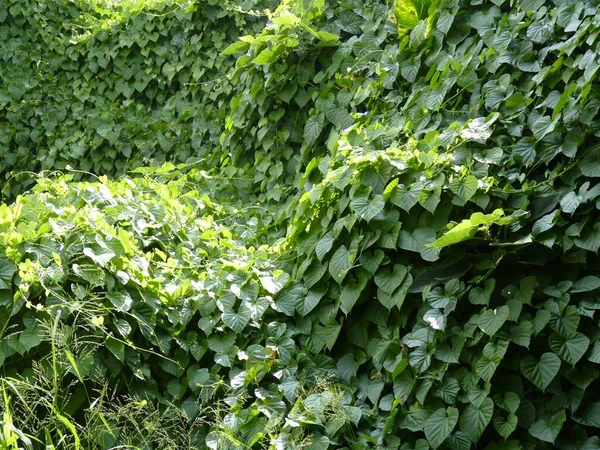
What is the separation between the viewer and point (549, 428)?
221cm

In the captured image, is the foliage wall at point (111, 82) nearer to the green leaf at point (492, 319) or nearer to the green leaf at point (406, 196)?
the green leaf at point (406, 196)

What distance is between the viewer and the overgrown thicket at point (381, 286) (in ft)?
7.47

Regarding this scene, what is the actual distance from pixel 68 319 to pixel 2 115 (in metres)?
3.71

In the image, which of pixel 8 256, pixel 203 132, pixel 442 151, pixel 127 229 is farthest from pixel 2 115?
pixel 442 151

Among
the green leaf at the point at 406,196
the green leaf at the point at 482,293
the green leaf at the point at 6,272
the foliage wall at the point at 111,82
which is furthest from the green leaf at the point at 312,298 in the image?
the foliage wall at the point at 111,82

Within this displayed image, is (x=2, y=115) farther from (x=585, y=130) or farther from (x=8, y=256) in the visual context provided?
(x=585, y=130)

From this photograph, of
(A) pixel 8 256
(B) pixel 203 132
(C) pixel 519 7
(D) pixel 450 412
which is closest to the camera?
(D) pixel 450 412

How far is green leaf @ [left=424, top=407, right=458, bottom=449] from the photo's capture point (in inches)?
88.0

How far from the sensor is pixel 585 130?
2.39 m

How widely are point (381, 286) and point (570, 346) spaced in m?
0.63

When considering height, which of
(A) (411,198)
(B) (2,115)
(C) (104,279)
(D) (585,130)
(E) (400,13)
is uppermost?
(E) (400,13)

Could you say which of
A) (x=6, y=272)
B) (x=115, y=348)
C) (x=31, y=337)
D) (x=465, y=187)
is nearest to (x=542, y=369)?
(x=465, y=187)

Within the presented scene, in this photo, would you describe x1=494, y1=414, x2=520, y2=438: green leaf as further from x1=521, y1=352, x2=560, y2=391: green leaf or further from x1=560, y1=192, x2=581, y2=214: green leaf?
x1=560, y1=192, x2=581, y2=214: green leaf

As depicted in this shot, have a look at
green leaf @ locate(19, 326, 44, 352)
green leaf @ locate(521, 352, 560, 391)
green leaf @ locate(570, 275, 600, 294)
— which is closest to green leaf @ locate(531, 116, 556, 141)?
green leaf @ locate(570, 275, 600, 294)
